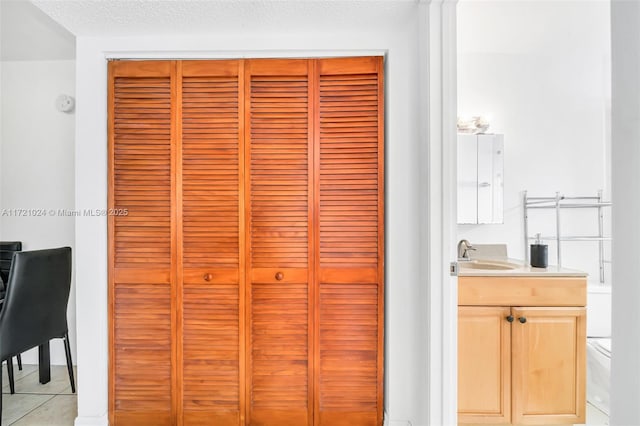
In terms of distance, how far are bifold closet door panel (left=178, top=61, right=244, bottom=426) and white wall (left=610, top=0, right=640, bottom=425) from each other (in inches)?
62.7

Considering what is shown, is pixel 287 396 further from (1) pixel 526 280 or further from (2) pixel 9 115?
(2) pixel 9 115

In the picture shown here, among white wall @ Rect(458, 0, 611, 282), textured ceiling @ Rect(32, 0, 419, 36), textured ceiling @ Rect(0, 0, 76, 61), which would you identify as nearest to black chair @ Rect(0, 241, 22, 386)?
textured ceiling @ Rect(0, 0, 76, 61)

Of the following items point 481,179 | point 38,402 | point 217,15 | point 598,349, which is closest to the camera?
point 217,15

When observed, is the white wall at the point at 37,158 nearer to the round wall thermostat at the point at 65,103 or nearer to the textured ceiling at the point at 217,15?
the round wall thermostat at the point at 65,103

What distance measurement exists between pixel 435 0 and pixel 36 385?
3.57 metres

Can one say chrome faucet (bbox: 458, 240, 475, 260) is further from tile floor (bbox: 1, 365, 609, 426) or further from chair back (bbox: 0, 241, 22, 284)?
chair back (bbox: 0, 241, 22, 284)

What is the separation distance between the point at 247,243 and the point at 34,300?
1.38m

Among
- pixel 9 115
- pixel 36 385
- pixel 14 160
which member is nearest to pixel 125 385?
pixel 36 385

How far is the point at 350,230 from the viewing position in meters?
1.84

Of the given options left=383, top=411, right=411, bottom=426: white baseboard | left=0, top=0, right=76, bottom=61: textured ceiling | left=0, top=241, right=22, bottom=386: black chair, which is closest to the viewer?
left=383, top=411, right=411, bottom=426: white baseboard

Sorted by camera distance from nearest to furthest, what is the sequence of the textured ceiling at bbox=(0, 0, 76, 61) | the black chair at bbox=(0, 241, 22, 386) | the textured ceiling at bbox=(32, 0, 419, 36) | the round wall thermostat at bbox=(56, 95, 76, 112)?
1. the textured ceiling at bbox=(32, 0, 419, 36)
2. the textured ceiling at bbox=(0, 0, 76, 61)
3. the black chair at bbox=(0, 241, 22, 386)
4. the round wall thermostat at bbox=(56, 95, 76, 112)

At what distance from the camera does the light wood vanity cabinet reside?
1838 mm

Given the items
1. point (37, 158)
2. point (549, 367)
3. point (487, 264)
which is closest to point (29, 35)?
point (37, 158)

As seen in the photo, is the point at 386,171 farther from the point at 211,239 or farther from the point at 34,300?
the point at 34,300
